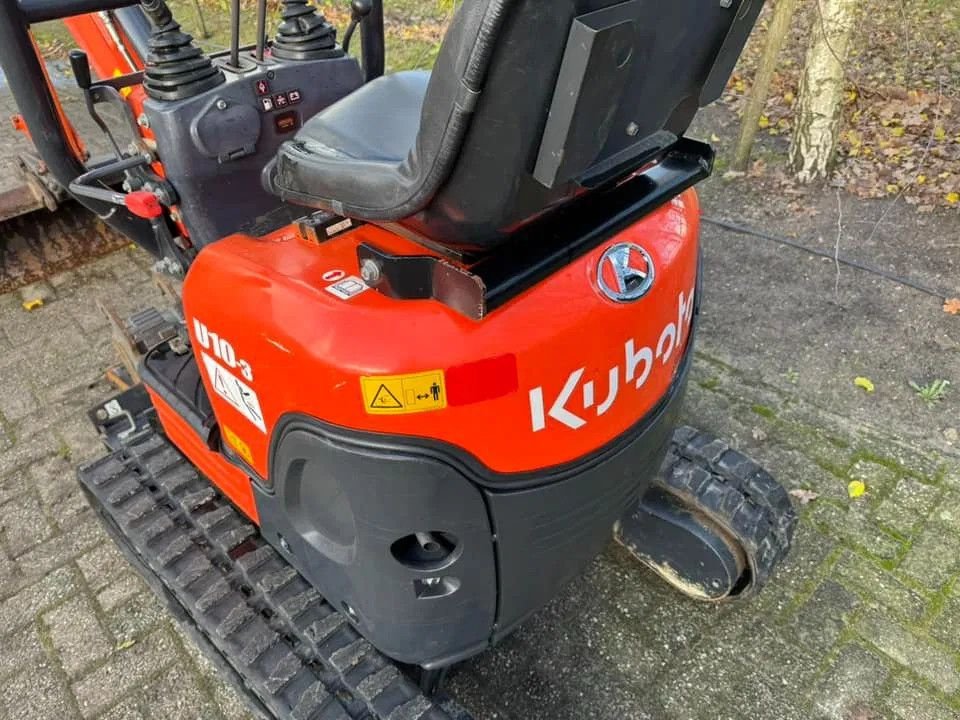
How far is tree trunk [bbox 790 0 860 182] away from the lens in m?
4.13

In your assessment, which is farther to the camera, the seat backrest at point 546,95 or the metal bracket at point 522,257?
the metal bracket at point 522,257

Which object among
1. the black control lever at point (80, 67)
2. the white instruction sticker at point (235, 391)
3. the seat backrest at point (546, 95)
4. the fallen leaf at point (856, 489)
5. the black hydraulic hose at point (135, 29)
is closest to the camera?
the seat backrest at point (546, 95)

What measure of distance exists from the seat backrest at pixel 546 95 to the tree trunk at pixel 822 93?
3322mm

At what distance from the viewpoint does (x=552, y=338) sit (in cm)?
144

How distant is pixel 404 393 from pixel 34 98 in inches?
49.1

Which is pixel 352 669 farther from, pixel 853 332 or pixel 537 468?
pixel 853 332

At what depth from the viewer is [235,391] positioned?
176 cm

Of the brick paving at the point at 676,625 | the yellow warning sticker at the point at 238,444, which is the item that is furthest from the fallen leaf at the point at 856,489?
the yellow warning sticker at the point at 238,444

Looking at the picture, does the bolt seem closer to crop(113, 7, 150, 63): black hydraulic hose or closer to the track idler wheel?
the track idler wheel

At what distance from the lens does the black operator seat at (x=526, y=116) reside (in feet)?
3.34

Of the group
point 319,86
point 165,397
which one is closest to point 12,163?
point 165,397

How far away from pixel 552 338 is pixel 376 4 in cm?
137

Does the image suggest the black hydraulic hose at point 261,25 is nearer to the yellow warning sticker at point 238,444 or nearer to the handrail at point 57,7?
the handrail at point 57,7

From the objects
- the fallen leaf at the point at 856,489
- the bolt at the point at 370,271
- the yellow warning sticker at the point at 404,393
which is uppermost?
the bolt at the point at 370,271
